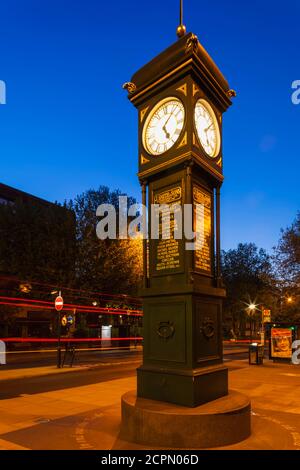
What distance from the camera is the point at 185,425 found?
539cm

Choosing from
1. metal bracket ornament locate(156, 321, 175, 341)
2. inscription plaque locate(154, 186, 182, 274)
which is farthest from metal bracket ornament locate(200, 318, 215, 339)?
inscription plaque locate(154, 186, 182, 274)

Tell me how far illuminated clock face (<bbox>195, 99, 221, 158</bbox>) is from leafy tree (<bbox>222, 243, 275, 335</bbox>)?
169 feet

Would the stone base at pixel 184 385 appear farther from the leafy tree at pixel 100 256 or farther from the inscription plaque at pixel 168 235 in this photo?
the leafy tree at pixel 100 256

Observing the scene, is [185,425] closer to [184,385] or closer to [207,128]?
[184,385]

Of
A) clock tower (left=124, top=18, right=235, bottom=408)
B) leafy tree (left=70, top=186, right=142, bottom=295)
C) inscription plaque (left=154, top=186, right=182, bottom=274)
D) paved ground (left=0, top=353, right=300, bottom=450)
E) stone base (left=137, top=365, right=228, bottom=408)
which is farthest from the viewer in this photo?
leafy tree (left=70, top=186, right=142, bottom=295)

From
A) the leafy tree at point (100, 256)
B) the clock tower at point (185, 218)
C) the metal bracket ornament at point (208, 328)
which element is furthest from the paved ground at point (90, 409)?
the leafy tree at point (100, 256)

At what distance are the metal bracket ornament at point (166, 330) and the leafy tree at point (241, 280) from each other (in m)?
52.1

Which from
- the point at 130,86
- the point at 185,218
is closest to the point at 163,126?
the point at 130,86

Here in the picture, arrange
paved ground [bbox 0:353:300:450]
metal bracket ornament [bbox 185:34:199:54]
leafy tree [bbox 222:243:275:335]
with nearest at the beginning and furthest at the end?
1. paved ground [bbox 0:353:300:450]
2. metal bracket ornament [bbox 185:34:199:54]
3. leafy tree [bbox 222:243:275:335]

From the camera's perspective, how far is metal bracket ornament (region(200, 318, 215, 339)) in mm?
6301

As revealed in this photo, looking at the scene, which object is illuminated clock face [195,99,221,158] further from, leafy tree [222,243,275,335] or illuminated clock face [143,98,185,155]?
leafy tree [222,243,275,335]

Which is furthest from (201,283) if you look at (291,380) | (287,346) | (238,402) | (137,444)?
(287,346)

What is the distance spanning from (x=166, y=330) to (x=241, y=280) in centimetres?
5685
